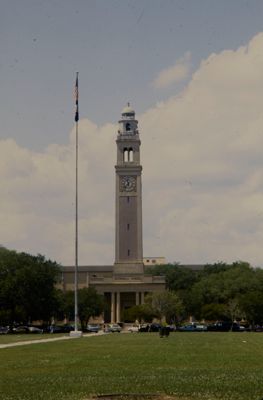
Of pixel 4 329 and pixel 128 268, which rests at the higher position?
pixel 128 268

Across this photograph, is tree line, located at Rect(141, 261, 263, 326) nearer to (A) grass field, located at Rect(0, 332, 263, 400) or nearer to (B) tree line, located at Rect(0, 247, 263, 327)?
(B) tree line, located at Rect(0, 247, 263, 327)

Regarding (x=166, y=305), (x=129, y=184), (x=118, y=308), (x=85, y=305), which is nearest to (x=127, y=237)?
(x=129, y=184)

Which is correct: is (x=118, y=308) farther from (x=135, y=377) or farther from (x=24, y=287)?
(x=135, y=377)

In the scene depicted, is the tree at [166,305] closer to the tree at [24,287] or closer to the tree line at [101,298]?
the tree line at [101,298]

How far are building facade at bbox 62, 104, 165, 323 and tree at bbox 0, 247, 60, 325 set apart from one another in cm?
3825

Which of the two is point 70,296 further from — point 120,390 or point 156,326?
point 120,390

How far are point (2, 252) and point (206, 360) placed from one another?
72619 millimetres

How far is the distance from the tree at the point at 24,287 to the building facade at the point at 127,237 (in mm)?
38249

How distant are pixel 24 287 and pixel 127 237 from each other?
44.9 meters

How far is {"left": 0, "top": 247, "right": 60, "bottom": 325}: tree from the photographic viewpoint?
89.5m

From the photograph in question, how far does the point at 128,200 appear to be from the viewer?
136m

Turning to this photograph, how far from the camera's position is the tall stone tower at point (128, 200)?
438 ft

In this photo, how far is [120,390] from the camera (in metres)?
16.8

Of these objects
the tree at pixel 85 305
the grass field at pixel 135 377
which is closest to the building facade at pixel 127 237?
the tree at pixel 85 305
